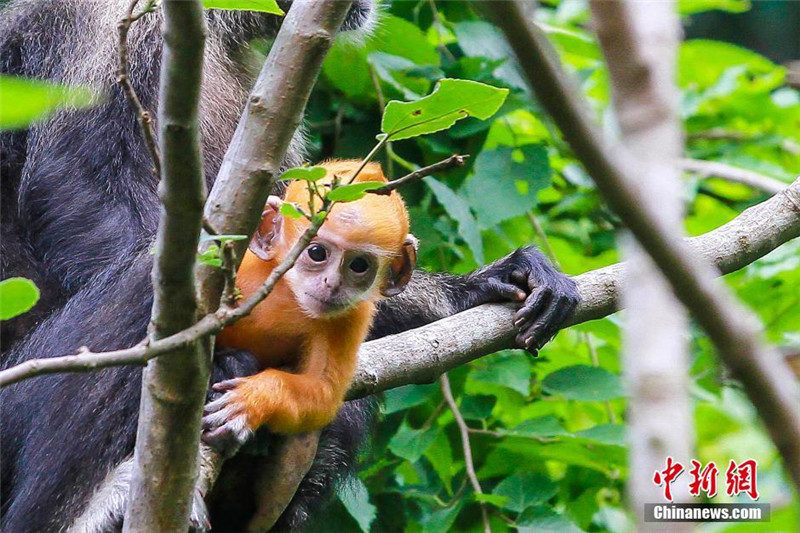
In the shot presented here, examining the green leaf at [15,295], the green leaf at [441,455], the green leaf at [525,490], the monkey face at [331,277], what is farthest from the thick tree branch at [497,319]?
the green leaf at [15,295]

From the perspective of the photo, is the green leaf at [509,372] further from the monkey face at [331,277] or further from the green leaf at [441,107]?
the green leaf at [441,107]

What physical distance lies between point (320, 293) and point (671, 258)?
1.85 m

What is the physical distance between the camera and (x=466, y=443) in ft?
12.3

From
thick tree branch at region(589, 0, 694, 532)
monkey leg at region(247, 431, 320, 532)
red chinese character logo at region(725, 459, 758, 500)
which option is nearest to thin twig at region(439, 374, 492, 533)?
red chinese character logo at region(725, 459, 758, 500)

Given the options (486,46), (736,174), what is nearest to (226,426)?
(486,46)

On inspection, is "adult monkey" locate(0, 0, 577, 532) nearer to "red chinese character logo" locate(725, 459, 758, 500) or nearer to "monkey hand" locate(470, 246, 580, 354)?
"monkey hand" locate(470, 246, 580, 354)

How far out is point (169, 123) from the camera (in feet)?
4.77

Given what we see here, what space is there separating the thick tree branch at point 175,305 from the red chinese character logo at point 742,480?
6.12 ft

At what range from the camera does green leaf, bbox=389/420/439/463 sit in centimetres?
353

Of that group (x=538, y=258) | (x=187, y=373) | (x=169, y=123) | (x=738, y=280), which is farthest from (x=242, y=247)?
(x=738, y=280)

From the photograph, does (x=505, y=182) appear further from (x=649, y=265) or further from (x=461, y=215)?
(x=649, y=265)

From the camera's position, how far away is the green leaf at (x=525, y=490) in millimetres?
3592

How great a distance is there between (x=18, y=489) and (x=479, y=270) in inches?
65.4

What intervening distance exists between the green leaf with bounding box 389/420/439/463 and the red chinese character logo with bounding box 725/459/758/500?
96 cm
